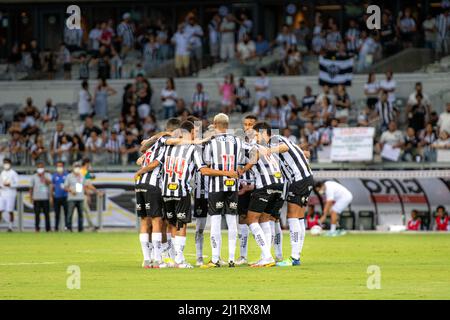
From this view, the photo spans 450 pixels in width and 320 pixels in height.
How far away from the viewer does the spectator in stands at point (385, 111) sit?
3653 centimetres

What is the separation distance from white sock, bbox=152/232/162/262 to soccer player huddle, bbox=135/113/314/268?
16 mm

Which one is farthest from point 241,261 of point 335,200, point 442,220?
point 442,220

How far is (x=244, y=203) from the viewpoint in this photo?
2008 cm

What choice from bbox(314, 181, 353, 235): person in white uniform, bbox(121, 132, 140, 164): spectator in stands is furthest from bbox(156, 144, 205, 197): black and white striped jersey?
bbox(121, 132, 140, 164): spectator in stands

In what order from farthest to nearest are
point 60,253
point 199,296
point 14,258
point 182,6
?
point 182,6 → point 60,253 → point 14,258 → point 199,296

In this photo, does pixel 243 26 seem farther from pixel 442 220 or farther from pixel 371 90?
pixel 442 220

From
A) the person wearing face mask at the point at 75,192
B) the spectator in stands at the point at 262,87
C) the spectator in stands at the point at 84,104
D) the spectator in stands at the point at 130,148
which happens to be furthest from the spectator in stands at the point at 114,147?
the spectator in stands at the point at 262,87

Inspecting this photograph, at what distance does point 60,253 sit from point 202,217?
536cm

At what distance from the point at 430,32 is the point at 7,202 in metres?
15.1

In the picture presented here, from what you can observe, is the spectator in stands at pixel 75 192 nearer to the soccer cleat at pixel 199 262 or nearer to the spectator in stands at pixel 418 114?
the spectator in stands at pixel 418 114

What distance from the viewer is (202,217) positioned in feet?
64.3

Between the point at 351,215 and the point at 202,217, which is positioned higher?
the point at 202,217

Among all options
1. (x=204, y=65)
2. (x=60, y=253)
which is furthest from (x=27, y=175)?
(x=60, y=253)
